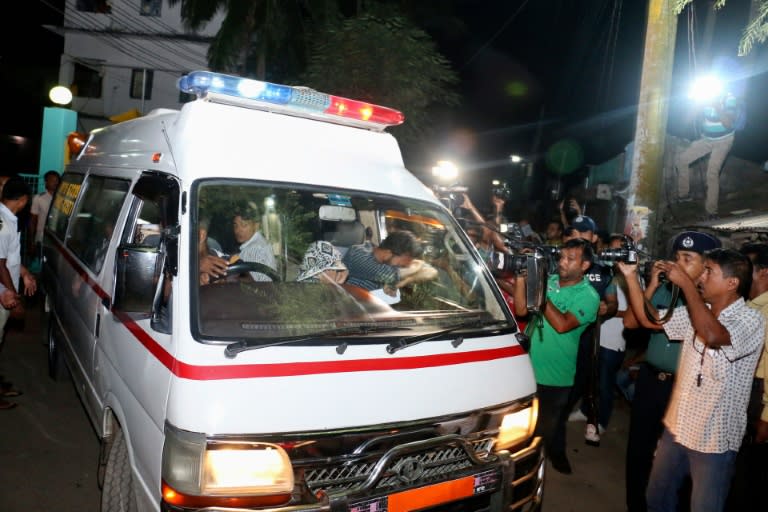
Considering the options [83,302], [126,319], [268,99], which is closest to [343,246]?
[268,99]

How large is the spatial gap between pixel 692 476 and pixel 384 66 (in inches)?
430

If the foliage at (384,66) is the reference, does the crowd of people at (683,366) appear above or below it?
below

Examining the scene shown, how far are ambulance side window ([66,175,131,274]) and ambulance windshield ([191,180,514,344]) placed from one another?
1099mm

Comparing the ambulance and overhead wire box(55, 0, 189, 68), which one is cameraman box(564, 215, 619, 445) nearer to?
the ambulance

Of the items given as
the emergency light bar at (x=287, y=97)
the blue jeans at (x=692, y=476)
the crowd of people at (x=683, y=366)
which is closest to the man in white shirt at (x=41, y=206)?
the emergency light bar at (x=287, y=97)

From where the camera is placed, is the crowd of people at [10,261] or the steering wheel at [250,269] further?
the crowd of people at [10,261]

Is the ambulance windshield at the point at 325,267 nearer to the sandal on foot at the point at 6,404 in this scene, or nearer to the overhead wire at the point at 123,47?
the sandal on foot at the point at 6,404

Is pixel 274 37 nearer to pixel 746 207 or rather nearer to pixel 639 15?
pixel 639 15

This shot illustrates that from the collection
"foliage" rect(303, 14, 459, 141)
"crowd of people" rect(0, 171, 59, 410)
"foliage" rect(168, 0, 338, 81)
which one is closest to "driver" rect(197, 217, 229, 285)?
"crowd of people" rect(0, 171, 59, 410)

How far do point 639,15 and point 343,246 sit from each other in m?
12.6

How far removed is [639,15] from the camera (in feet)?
42.9

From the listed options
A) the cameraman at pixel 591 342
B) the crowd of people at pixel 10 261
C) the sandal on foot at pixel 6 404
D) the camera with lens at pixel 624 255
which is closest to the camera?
the camera with lens at pixel 624 255

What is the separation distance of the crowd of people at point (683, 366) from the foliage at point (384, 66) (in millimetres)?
8494

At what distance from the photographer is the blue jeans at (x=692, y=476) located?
2973mm
